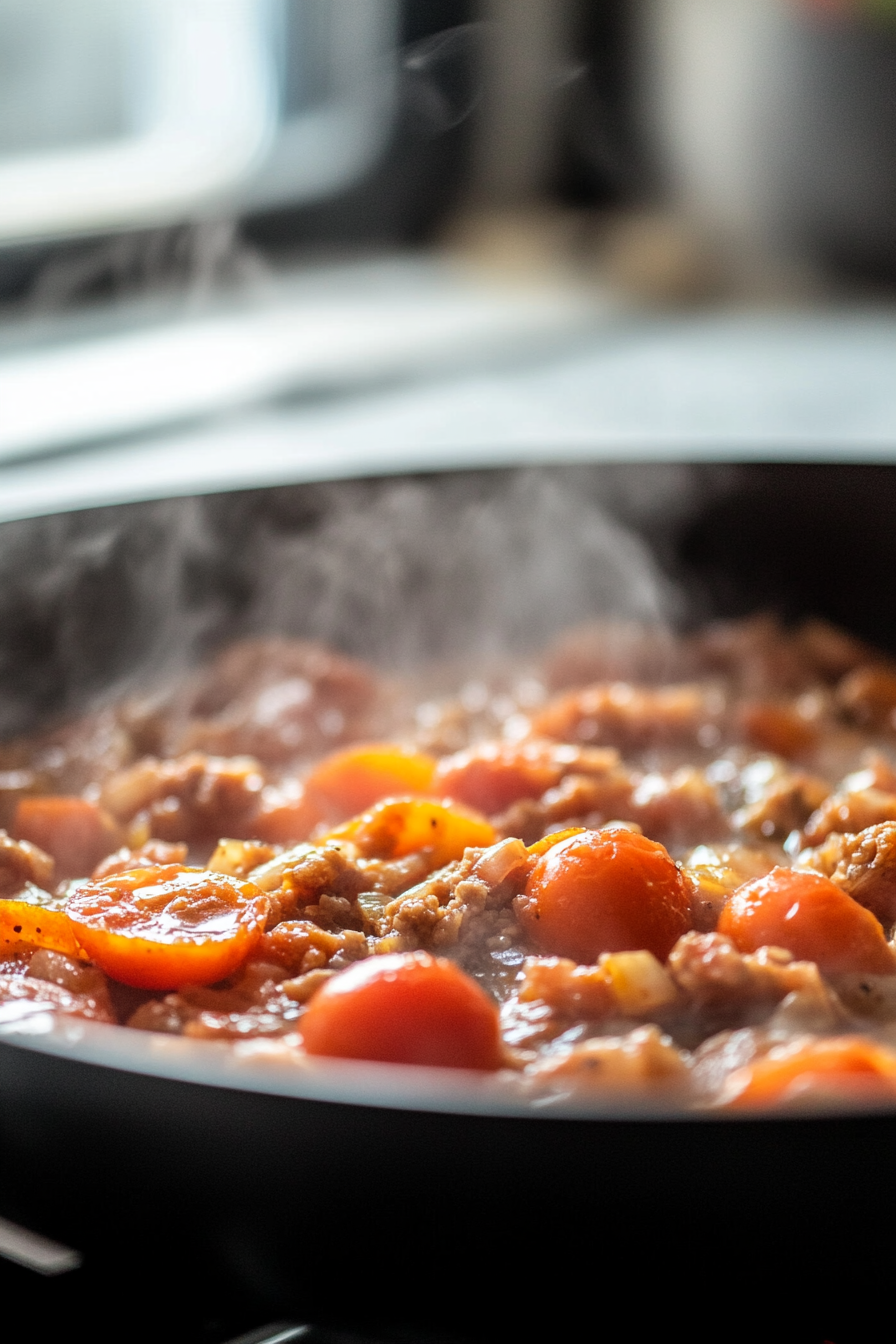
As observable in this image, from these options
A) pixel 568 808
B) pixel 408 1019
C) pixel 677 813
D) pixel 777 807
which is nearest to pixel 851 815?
pixel 777 807

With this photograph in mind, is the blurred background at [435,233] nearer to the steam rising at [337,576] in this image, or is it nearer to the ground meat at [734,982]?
the steam rising at [337,576]

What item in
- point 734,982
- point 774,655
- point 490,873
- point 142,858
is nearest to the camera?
point 734,982

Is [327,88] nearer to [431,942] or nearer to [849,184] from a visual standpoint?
[849,184]

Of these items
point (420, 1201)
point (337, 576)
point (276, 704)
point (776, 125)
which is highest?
point (776, 125)

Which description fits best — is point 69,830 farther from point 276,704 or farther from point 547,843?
point 547,843

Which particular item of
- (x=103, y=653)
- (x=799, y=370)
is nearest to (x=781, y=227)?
(x=799, y=370)

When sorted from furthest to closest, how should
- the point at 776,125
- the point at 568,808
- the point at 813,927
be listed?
the point at 776,125
the point at 568,808
the point at 813,927

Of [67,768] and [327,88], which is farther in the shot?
[327,88]
